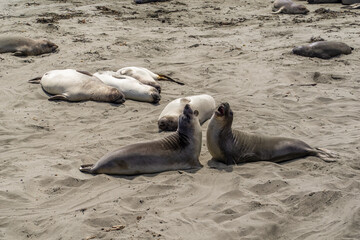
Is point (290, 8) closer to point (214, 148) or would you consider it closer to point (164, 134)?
point (164, 134)

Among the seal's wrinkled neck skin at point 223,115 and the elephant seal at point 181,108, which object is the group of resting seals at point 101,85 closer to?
the elephant seal at point 181,108

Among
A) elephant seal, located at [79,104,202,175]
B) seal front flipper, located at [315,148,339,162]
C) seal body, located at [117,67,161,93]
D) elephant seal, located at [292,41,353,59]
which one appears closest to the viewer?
elephant seal, located at [79,104,202,175]

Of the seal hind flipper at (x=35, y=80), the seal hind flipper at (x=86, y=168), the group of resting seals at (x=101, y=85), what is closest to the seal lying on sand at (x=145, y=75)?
the group of resting seals at (x=101, y=85)

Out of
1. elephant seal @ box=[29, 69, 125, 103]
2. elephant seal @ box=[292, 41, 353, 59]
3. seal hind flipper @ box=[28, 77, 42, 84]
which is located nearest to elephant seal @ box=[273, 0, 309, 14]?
elephant seal @ box=[292, 41, 353, 59]

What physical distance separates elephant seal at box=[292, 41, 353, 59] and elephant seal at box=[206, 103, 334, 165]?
177 inches

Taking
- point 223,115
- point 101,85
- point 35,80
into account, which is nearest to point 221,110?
point 223,115

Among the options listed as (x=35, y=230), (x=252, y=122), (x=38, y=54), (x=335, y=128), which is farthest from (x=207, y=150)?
(x=38, y=54)

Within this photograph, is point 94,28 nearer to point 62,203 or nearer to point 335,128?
point 335,128

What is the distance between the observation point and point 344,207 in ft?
14.7

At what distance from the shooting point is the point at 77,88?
768cm

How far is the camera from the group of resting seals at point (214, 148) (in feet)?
17.4

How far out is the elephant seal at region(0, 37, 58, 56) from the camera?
966cm

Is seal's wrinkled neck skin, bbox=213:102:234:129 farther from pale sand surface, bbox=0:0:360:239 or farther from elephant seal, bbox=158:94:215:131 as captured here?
elephant seal, bbox=158:94:215:131

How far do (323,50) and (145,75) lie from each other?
3.77 metres
